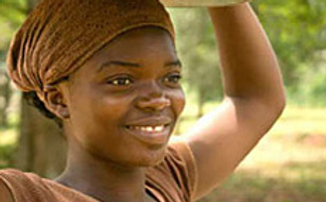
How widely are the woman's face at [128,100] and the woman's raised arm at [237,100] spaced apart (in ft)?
1.30

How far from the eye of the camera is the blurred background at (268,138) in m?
6.79

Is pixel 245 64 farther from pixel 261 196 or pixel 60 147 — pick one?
pixel 261 196

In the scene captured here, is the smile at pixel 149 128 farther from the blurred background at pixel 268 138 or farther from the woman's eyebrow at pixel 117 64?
the blurred background at pixel 268 138

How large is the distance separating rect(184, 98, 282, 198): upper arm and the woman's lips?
A: 396mm

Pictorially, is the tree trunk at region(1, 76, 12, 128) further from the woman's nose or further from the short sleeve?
the woman's nose

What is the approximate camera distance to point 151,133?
1.47 metres

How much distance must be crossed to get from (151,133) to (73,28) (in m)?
0.27

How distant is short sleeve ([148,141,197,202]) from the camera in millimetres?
1752

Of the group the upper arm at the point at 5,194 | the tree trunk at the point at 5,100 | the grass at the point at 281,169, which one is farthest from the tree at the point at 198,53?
the upper arm at the point at 5,194

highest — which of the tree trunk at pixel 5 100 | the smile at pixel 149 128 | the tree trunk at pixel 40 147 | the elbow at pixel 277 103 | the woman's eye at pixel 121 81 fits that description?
the woman's eye at pixel 121 81

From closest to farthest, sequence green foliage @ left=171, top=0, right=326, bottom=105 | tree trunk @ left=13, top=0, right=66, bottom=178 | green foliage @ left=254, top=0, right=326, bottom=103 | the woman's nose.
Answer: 1. the woman's nose
2. tree trunk @ left=13, top=0, right=66, bottom=178
3. green foliage @ left=254, top=0, right=326, bottom=103
4. green foliage @ left=171, top=0, right=326, bottom=105

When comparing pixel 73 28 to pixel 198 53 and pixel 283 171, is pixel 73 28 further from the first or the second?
pixel 198 53

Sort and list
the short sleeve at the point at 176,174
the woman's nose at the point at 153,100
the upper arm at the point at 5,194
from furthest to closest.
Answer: the short sleeve at the point at 176,174, the woman's nose at the point at 153,100, the upper arm at the point at 5,194

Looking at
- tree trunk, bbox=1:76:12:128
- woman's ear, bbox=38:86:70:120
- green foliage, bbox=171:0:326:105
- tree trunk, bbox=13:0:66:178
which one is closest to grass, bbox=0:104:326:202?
tree trunk, bbox=1:76:12:128
